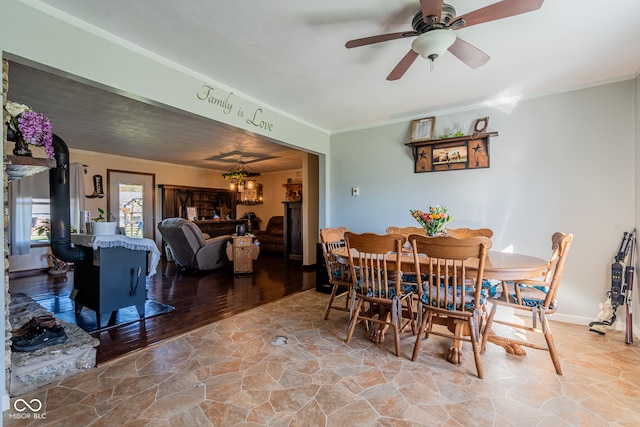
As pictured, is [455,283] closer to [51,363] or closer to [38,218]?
[51,363]

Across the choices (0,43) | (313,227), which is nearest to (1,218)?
(0,43)

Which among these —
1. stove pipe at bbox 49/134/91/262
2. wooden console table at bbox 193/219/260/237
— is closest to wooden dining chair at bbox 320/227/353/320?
stove pipe at bbox 49/134/91/262

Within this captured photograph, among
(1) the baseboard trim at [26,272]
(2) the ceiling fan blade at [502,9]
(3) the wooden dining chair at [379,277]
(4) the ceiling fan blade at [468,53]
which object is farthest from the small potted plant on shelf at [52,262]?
(2) the ceiling fan blade at [502,9]

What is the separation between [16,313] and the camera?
2652mm

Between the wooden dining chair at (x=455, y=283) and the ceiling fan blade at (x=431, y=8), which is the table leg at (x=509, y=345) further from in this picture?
the ceiling fan blade at (x=431, y=8)

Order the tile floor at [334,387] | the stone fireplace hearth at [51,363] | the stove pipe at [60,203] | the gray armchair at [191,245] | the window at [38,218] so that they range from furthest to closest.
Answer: the window at [38,218] < the gray armchair at [191,245] < the stove pipe at [60,203] < the stone fireplace hearth at [51,363] < the tile floor at [334,387]

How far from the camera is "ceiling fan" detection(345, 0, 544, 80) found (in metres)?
1.55

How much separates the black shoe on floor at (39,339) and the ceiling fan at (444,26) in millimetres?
3080

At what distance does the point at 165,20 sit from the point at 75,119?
308 centimetres

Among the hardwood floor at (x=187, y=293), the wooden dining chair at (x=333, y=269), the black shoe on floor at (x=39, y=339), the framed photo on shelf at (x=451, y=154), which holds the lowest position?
the hardwood floor at (x=187, y=293)

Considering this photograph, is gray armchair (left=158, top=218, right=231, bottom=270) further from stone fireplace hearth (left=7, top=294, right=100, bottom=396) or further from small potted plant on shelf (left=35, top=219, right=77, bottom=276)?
stone fireplace hearth (left=7, top=294, right=100, bottom=396)

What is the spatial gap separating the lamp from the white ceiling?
28cm

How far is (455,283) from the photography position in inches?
79.4

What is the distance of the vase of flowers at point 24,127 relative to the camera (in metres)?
1.74
